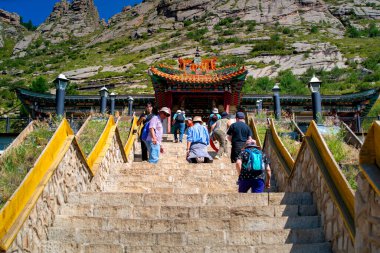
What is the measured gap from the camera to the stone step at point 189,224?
532cm

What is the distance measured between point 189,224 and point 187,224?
0.9 inches

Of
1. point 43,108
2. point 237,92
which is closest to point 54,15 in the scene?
point 43,108

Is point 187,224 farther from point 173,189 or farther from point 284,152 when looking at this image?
point 284,152

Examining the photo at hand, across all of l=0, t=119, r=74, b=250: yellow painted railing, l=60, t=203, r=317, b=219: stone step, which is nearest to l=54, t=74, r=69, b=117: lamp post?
l=0, t=119, r=74, b=250: yellow painted railing

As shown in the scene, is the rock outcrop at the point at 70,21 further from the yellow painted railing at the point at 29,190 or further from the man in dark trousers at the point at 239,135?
the yellow painted railing at the point at 29,190

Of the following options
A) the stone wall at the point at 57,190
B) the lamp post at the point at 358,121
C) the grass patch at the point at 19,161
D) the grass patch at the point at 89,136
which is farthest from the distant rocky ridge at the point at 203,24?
the stone wall at the point at 57,190

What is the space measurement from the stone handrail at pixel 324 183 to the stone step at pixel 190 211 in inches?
14.7

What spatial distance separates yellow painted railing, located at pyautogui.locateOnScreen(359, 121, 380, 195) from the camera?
3.90 meters

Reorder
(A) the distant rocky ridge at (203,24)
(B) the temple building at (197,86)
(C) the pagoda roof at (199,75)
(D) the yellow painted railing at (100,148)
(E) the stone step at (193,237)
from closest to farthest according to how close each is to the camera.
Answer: (E) the stone step at (193,237) < (D) the yellow painted railing at (100,148) < (C) the pagoda roof at (199,75) < (B) the temple building at (197,86) < (A) the distant rocky ridge at (203,24)

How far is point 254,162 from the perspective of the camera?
6.62 meters

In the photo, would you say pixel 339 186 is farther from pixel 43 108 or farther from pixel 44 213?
pixel 43 108

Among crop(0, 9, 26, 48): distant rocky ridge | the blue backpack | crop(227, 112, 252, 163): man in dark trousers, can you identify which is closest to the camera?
the blue backpack

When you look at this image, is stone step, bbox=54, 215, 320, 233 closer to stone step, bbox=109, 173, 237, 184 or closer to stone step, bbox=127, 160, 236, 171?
stone step, bbox=109, 173, 237, 184

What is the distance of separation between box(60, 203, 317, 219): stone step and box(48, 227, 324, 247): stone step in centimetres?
53
